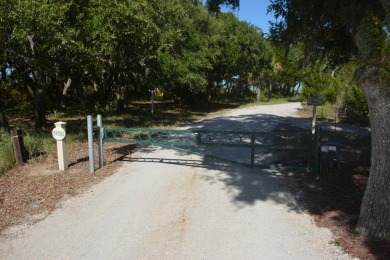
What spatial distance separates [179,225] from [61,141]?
405 centimetres

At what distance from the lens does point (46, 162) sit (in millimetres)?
8500

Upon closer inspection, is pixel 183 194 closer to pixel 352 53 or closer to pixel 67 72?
pixel 352 53

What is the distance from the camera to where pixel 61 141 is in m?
7.45

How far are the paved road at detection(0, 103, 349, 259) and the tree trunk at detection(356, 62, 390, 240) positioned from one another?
0.61 m

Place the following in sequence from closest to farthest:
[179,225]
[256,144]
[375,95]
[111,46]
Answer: [375,95] → [179,225] → [256,144] → [111,46]

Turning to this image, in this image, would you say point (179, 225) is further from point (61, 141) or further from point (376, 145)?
A: point (61, 141)

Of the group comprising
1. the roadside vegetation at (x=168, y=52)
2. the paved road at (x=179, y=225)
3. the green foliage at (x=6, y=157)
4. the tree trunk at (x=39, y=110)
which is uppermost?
the roadside vegetation at (x=168, y=52)

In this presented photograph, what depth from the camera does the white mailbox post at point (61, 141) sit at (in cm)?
739

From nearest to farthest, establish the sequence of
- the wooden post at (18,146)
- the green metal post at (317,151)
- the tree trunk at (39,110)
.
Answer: the green metal post at (317,151), the wooden post at (18,146), the tree trunk at (39,110)

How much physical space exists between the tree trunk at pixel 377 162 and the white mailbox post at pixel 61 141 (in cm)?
607

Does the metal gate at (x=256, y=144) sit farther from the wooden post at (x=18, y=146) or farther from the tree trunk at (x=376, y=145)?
the tree trunk at (x=376, y=145)

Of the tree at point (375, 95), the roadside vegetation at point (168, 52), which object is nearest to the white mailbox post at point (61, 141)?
the roadside vegetation at point (168, 52)

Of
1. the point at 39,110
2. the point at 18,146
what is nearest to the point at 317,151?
the point at 18,146

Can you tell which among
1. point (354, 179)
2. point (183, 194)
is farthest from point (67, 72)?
point (354, 179)
